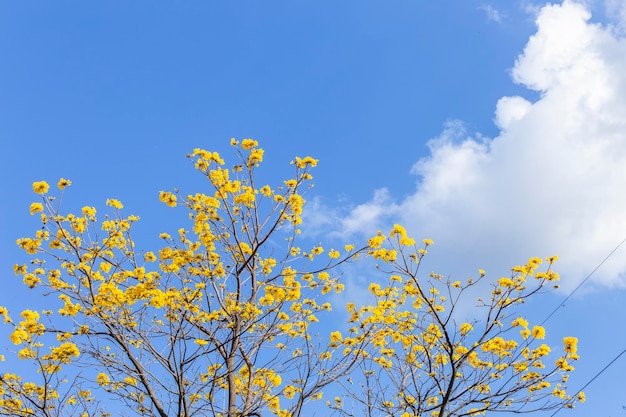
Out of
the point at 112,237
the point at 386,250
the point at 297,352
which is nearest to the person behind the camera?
the point at 386,250

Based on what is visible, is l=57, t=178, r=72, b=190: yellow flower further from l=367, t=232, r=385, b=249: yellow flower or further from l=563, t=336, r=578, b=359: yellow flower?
l=563, t=336, r=578, b=359: yellow flower

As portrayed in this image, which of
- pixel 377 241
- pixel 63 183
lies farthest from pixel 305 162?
pixel 63 183

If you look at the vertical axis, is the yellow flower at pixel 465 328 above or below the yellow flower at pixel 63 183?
below

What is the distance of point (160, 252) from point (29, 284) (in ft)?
4.44

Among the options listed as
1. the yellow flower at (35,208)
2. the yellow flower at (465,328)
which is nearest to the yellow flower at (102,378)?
the yellow flower at (35,208)

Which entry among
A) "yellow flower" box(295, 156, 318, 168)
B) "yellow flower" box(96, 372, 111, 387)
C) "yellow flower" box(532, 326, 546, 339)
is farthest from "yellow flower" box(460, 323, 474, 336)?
"yellow flower" box(96, 372, 111, 387)

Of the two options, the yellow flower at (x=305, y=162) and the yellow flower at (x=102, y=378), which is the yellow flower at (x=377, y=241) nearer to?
the yellow flower at (x=305, y=162)

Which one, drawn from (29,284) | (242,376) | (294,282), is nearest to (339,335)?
(294,282)

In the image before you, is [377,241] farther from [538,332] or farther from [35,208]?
[35,208]

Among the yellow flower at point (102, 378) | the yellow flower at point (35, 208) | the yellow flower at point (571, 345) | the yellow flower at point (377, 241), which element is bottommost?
the yellow flower at point (571, 345)

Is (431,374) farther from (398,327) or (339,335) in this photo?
(339,335)

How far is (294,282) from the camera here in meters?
6.18

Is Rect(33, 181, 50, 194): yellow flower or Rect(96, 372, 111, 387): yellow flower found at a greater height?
Rect(33, 181, 50, 194): yellow flower

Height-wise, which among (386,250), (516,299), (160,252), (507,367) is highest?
(160,252)
